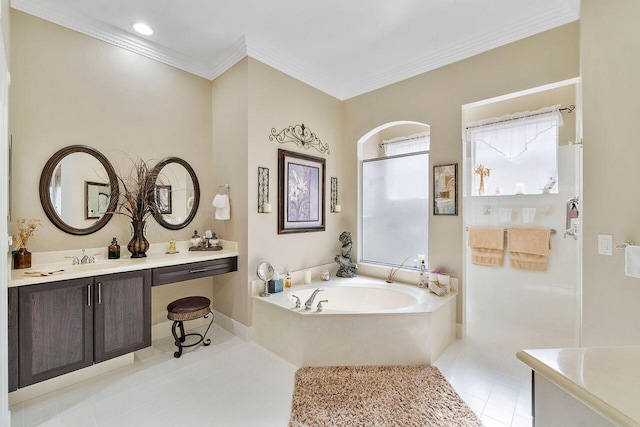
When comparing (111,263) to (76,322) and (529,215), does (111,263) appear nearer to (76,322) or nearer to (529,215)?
(76,322)

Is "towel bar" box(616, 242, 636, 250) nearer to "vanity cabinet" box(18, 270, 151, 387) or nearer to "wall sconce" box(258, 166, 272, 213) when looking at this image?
"wall sconce" box(258, 166, 272, 213)

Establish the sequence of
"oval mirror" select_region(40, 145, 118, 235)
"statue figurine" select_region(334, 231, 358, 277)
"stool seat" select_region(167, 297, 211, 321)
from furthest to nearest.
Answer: "statue figurine" select_region(334, 231, 358, 277) < "stool seat" select_region(167, 297, 211, 321) < "oval mirror" select_region(40, 145, 118, 235)

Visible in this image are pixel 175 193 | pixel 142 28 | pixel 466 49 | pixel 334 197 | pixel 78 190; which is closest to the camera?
pixel 78 190

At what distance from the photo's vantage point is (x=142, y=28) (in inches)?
101

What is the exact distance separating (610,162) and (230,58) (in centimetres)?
332

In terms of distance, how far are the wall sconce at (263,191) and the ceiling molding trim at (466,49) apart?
5.90 feet

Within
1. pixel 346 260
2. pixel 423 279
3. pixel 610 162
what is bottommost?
pixel 423 279

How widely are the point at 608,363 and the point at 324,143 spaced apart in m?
3.25

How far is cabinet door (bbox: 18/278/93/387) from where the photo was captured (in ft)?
5.92

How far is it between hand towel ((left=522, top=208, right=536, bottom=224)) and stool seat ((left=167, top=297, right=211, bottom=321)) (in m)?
3.43

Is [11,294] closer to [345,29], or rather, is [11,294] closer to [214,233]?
[214,233]

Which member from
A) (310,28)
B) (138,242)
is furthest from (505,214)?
(138,242)

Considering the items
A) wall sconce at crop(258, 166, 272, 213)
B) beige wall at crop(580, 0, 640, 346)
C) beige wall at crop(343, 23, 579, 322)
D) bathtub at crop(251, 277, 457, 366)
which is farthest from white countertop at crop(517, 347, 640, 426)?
wall sconce at crop(258, 166, 272, 213)

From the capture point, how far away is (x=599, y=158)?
1.77m
